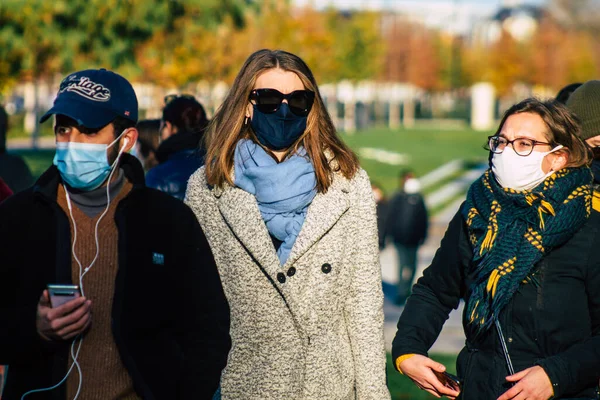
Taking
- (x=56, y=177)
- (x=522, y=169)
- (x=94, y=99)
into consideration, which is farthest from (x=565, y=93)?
(x=56, y=177)

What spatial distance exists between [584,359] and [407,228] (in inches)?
423

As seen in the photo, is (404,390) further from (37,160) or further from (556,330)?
(37,160)

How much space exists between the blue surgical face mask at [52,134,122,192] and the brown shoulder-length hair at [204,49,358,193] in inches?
22.9

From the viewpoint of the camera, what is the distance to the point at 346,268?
3.23 m

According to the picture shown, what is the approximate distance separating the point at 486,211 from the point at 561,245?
0.96 feet

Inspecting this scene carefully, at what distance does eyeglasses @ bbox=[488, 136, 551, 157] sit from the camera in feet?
10.6

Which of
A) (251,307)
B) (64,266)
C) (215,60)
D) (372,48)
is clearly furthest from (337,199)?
(372,48)

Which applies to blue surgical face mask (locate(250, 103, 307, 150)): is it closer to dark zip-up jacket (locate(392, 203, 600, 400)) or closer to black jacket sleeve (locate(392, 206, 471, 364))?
black jacket sleeve (locate(392, 206, 471, 364))

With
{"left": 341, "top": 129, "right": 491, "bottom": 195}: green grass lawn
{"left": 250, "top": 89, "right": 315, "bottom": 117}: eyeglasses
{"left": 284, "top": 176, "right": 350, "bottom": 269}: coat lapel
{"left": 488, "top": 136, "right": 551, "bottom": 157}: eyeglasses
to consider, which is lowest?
{"left": 341, "top": 129, "right": 491, "bottom": 195}: green grass lawn

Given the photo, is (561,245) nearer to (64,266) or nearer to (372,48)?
(64,266)

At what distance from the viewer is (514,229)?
314cm

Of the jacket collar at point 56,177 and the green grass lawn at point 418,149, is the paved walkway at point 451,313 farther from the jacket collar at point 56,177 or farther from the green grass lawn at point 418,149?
the jacket collar at point 56,177

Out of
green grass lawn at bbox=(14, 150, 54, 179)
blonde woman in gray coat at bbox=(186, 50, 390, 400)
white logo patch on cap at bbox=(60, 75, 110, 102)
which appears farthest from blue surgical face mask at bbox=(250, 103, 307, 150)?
green grass lawn at bbox=(14, 150, 54, 179)

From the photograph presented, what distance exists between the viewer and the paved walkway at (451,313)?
404 inches
